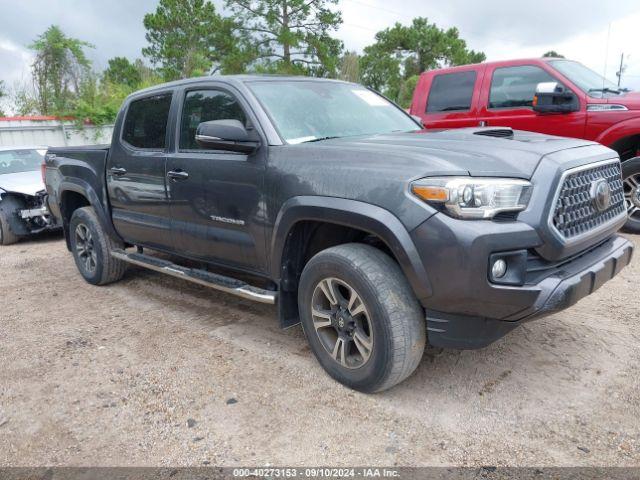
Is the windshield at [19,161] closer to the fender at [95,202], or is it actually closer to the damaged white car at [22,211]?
the damaged white car at [22,211]

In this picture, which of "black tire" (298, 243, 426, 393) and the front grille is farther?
"black tire" (298, 243, 426, 393)

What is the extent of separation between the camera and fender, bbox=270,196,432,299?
8.46 ft

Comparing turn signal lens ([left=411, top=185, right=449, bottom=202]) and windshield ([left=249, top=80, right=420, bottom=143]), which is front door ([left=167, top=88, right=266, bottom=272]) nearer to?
windshield ([left=249, top=80, right=420, bottom=143])

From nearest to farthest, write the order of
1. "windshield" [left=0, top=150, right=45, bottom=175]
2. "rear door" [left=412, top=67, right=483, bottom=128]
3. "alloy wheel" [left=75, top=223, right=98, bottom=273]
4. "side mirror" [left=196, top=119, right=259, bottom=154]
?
"side mirror" [left=196, top=119, right=259, bottom=154], "alloy wheel" [left=75, top=223, right=98, bottom=273], "rear door" [left=412, top=67, right=483, bottom=128], "windshield" [left=0, top=150, right=45, bottom=175]

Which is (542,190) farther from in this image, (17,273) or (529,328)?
Answer: (17,273)

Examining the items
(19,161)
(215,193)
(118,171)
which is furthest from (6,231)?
(215,193)

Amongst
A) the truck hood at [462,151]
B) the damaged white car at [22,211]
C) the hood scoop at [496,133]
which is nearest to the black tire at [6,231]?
the damaged white car at [22,211]

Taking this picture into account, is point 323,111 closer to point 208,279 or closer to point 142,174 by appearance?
point 208,279

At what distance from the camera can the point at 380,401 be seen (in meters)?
2.96

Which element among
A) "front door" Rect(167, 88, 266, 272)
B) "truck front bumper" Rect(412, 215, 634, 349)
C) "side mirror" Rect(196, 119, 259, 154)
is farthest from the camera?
"front door" Rect(167, 88, 266, 272)

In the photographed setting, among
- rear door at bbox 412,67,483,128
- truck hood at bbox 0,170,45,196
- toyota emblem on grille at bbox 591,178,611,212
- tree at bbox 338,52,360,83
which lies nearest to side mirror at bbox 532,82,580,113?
rear door at bbox 412,67,483,128

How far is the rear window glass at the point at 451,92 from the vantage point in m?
6.80

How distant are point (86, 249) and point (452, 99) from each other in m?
4.84

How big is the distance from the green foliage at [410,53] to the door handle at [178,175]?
3193 cm
